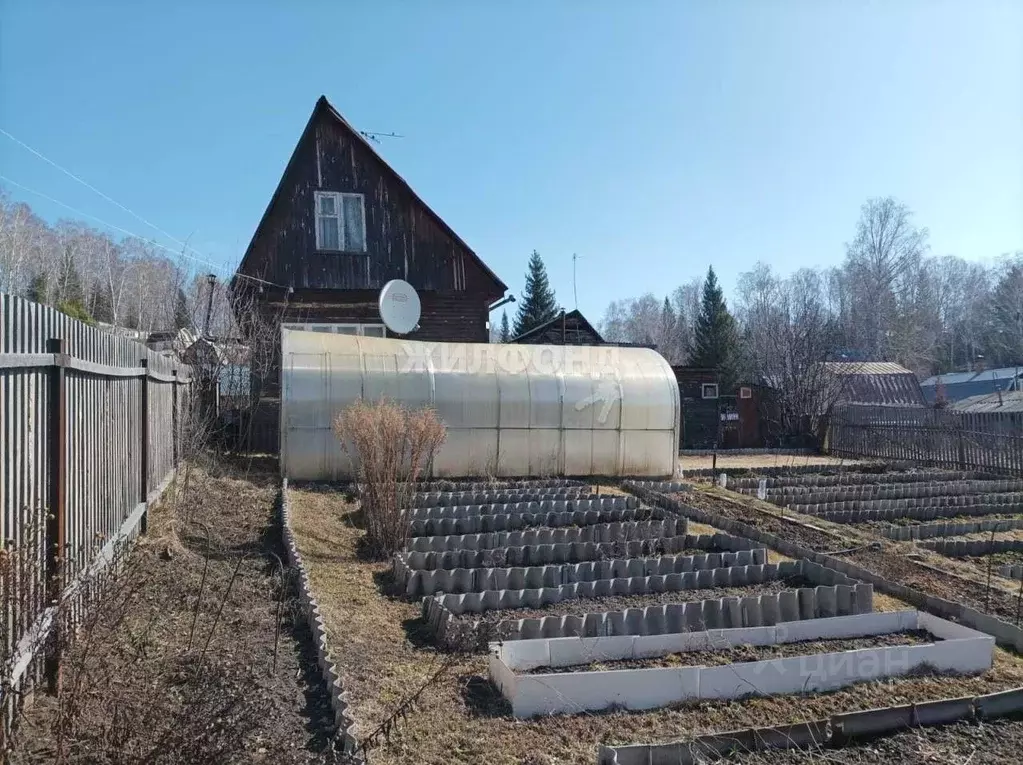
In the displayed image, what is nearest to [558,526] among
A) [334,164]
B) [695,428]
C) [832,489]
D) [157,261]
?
[832,489]

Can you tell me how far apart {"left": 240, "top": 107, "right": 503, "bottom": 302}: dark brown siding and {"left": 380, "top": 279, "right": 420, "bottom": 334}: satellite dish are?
39.9 inches

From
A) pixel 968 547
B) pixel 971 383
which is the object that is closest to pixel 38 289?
pixel 968 547

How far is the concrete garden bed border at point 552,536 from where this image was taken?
7.55 meters

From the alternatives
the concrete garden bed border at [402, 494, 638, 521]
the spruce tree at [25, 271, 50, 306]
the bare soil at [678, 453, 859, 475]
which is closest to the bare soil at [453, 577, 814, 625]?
the concrete garden bed border at [402, 494, 638, 521]

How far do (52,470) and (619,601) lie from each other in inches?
172

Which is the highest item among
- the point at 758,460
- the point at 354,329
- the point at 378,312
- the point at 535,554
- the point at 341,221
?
the point at 341,221

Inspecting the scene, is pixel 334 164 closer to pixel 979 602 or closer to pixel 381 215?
pixel 381 215

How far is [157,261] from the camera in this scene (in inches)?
1543

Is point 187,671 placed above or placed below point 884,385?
below

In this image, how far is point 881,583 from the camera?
21.8 feet

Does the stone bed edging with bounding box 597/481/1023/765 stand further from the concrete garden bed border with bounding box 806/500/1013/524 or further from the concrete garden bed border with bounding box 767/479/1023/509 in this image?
the concrete garden bed border with bounding box 767/479/1023/509

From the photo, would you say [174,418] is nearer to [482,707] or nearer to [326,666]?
[326,666]

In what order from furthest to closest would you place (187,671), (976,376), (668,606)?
(976,376)
(668,606)
(187,671)

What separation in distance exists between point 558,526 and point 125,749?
6796 mm
